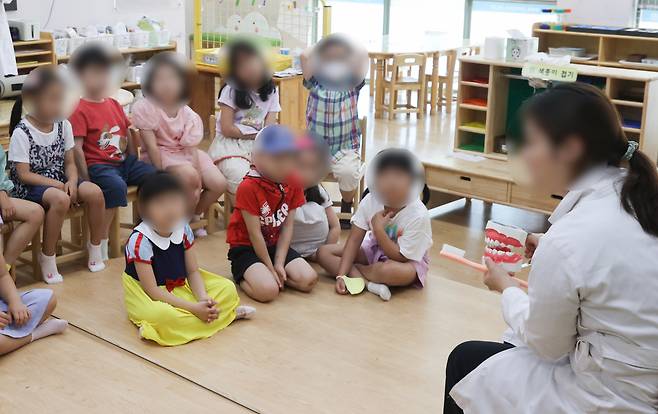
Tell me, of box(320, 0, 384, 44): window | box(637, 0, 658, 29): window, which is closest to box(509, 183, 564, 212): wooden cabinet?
box(637, 0, 658, 29): window

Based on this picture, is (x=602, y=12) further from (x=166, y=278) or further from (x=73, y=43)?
(x=166, y=278)

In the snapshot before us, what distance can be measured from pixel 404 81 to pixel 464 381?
6.06m

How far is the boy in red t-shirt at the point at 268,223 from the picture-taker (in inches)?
117

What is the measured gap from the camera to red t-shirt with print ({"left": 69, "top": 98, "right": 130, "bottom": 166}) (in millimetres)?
3260

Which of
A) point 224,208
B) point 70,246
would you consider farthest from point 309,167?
point 70,246

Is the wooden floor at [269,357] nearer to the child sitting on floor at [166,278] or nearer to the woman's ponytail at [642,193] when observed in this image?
the child sitting on floor at [166,278]

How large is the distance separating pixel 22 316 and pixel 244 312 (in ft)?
2.33

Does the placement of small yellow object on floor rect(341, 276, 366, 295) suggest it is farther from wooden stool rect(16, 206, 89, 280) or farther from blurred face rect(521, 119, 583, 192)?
blurred face rect(521, 119, 583, 192)

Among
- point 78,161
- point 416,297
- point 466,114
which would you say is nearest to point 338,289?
point 416,297

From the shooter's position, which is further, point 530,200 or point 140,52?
point 140,52

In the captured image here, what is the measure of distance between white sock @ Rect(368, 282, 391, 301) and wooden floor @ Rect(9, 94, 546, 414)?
0.03 m

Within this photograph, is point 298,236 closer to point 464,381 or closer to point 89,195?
point 89,195

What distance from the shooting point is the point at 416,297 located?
3.09 metres

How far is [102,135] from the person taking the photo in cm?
332
